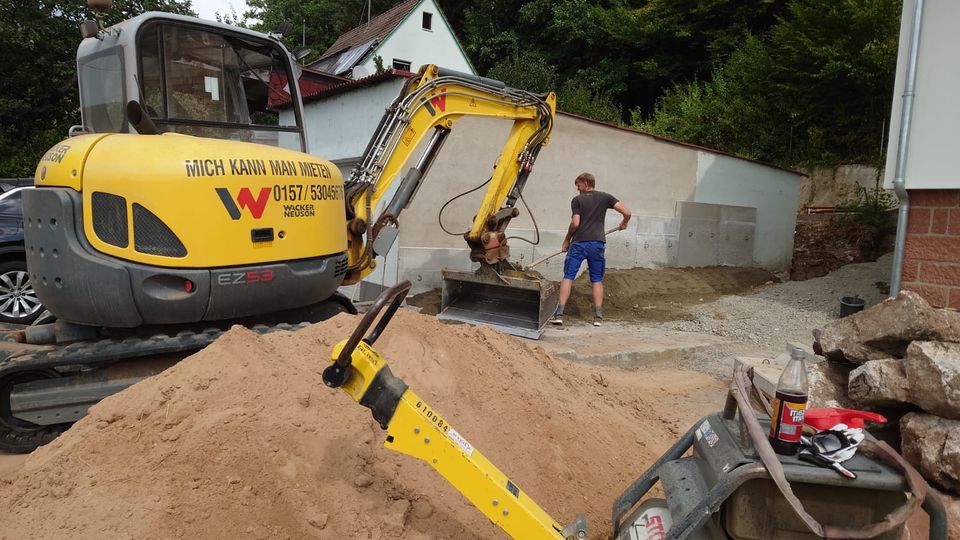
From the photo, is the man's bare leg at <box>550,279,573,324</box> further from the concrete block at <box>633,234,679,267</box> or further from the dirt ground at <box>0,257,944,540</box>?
the concrete block at <box>633,234,679,267</box>

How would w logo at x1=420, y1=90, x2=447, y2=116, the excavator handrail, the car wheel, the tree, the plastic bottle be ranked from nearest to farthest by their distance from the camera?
1. the plastic bottle
2. the excavator handrail
3. w logo at x1=420, y1=90, x2=447, y2=116
4. the car wheel
5. the tree

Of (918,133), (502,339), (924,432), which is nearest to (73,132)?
(502,339)

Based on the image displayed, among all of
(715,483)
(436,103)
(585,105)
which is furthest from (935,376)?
(585,105)

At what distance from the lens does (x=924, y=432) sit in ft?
9.76

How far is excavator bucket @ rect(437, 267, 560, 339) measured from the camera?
6.41 m

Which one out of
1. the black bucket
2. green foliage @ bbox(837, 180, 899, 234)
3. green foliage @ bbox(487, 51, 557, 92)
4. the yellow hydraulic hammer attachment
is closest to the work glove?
the yellow hydraulic hammer attachment

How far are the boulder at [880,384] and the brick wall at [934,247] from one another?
195 cm

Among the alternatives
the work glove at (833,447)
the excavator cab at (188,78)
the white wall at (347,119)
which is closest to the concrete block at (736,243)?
the white wall at (347,119)

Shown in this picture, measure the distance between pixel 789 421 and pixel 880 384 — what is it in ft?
5.55

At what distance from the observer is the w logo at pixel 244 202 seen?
3.35m

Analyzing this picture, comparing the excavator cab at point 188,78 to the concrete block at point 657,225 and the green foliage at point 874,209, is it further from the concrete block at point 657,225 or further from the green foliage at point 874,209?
the green foliage at point 874,209

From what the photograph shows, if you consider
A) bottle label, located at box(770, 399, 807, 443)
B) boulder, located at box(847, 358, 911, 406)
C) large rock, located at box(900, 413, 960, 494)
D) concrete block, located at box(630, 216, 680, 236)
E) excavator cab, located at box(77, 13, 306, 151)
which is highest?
excavator cab, located at box(77, 13, 306, 151)

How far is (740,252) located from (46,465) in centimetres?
1128

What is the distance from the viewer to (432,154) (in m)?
5.91
